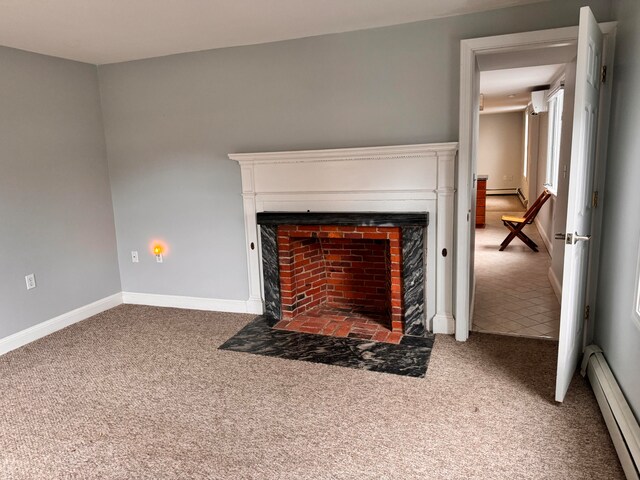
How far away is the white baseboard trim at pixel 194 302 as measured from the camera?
3.81 metres

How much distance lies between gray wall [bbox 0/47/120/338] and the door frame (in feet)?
10.1

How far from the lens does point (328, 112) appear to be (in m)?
3.29

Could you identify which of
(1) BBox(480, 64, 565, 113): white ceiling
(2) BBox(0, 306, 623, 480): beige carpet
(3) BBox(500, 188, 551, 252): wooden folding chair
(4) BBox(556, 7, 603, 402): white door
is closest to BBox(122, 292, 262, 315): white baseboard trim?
(2) BBox(0, 306, 623, 480): beige carpet

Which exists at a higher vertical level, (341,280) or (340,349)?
(341,280)

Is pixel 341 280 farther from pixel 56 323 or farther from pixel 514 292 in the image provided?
pixel 56 323

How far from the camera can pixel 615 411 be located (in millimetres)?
1993

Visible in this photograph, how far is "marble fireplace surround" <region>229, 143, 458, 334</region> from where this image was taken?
10.1 ft

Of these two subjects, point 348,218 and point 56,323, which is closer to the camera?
point 348,218

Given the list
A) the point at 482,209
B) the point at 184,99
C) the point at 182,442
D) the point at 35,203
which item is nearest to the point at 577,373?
the point at 182,442

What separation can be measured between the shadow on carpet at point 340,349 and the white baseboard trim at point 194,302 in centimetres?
41

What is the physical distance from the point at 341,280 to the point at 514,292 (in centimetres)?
171

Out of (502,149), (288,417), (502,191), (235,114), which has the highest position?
(235,114)

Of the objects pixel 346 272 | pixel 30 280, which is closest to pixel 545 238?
pixel 346 272

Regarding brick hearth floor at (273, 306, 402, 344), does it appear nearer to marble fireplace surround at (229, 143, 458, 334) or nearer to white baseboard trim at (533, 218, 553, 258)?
marble fireplace surround at (229, 143, 458, 334)
